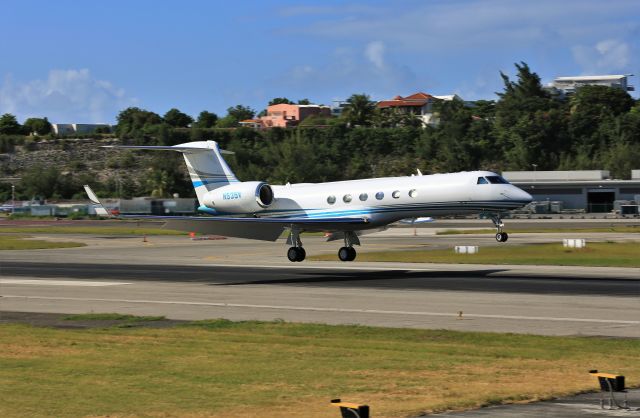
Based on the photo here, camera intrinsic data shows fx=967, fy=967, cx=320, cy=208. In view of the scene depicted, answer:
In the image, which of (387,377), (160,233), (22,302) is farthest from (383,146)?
(387,377)

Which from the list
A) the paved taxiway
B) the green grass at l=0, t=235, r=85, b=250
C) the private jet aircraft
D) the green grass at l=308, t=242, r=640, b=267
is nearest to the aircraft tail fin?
the private jet aircraft

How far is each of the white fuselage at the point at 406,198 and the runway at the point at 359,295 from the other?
2.54 m

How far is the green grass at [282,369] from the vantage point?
1419 cm

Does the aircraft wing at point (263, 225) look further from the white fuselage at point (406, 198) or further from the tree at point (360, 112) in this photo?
the tree at point (360, 112)

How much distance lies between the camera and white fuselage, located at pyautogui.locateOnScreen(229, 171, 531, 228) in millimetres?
41062

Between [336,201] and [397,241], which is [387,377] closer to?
[336,201]

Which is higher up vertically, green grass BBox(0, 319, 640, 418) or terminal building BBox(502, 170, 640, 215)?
terminal building BBox(502, 170, 640, 215)

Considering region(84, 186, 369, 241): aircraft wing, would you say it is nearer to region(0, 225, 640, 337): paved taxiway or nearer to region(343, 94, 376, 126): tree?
region(0, 225, 640, 337): paved taxiway

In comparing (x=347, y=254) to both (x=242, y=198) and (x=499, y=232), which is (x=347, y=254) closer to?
(x=242, y=198)

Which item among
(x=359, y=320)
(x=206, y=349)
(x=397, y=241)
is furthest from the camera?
(x=397, y=241)

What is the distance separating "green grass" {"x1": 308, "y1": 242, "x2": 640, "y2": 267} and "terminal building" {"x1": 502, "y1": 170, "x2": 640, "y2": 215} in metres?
63.2

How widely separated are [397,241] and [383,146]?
326ft

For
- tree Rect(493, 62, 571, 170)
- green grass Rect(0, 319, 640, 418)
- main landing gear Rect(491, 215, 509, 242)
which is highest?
tree Rect(493, 62, 571, 170)

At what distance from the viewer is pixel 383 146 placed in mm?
164000
